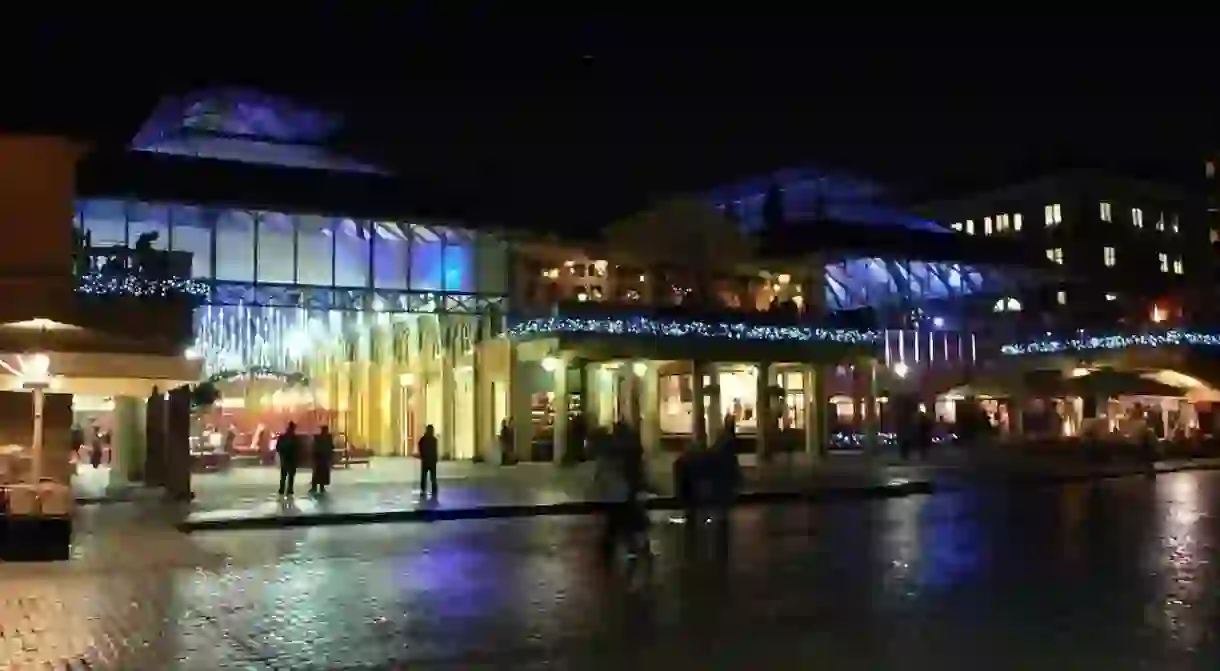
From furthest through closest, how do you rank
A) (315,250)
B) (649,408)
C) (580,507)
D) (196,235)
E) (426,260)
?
(649,408) < (426,260) < (315,250) < (196,235) < (580,507)

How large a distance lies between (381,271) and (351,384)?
59.6 ft

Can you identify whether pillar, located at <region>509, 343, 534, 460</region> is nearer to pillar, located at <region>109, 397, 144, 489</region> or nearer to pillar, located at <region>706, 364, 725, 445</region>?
pillar, located at <region>706, 364, 725, 445</region>

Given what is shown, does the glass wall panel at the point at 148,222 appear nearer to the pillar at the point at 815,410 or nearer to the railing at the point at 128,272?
the railing at the point at 128,272

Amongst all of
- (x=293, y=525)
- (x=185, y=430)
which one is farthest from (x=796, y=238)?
(x=293, y=525)

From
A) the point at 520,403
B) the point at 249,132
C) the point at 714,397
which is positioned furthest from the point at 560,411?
the point at 249,132

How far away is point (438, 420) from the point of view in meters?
48.1

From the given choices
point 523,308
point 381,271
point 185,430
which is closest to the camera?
point 185,430

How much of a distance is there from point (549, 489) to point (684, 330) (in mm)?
13257

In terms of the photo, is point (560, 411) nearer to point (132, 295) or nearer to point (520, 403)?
point (520, 403)

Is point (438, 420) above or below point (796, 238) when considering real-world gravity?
below

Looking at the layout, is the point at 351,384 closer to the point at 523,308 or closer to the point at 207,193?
the point at 523,308

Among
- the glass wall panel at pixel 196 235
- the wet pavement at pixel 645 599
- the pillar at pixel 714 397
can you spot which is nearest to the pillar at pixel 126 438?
the glass wall panel at pixel 196 235

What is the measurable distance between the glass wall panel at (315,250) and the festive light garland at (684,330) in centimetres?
664

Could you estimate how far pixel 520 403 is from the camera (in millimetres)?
43594
